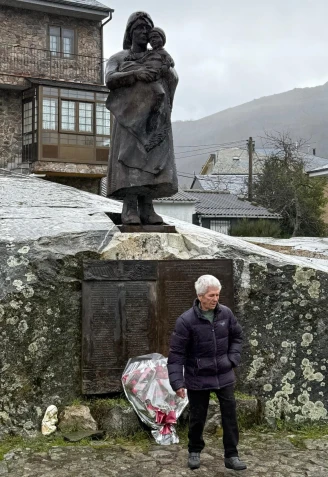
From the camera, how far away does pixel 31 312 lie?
568 cm

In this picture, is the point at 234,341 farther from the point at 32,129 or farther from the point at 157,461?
the point at 32,129

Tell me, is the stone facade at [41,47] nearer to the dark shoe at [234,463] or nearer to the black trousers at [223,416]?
the black trousers at [223,416]

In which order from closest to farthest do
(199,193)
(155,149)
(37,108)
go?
(155,149), (37,108), (199,193)

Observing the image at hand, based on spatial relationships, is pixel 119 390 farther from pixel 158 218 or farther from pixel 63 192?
pixel 63 192

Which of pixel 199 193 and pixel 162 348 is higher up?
pixel 199 193

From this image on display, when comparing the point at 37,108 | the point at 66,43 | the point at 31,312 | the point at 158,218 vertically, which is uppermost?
the point at 66,43

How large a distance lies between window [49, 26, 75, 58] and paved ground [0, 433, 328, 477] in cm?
2294

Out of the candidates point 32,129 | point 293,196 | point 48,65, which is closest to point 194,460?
point 32,129

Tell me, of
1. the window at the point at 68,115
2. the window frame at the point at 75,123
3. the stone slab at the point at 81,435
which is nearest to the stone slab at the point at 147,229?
the stone slab at the point at 81,435

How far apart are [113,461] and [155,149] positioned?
3.00 meters

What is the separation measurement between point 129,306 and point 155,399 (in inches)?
36.4

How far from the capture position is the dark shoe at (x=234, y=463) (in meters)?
4.63

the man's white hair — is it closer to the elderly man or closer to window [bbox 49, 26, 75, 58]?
the elderly man

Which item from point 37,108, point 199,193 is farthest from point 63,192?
point 199,193
